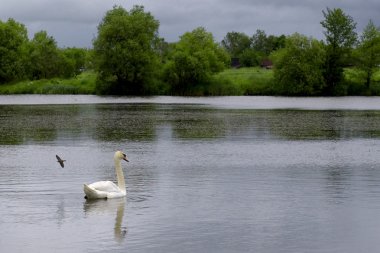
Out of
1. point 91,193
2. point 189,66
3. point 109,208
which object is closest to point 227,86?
point 189,66

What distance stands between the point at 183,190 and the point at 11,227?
724cm

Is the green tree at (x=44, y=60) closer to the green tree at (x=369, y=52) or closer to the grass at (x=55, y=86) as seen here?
the grass at (x=55, y=86)

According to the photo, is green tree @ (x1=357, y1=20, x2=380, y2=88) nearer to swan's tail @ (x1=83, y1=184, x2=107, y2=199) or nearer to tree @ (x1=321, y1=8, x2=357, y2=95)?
tree @ (x1=321, y1=8, x2=357, y2=95)

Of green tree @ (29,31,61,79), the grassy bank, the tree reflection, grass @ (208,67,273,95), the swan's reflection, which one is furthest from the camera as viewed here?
green tree @ (29,31,61,79)

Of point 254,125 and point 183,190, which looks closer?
point 183,190

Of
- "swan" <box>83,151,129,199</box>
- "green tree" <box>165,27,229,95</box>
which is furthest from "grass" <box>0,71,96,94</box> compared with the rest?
"swan" <box>83,151,129,199</box>

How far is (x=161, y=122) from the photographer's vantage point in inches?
2383

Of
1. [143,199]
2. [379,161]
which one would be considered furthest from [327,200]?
[379,161]

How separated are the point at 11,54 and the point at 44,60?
9.99 m

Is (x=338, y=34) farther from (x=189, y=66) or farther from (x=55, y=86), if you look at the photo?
(x=55, y=86)

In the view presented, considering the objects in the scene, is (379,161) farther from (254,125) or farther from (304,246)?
(254,125)

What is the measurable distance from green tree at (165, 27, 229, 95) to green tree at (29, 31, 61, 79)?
99.8 feet

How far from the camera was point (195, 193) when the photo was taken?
2444 cm

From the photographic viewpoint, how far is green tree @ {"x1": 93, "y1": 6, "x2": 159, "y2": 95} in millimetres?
129750
